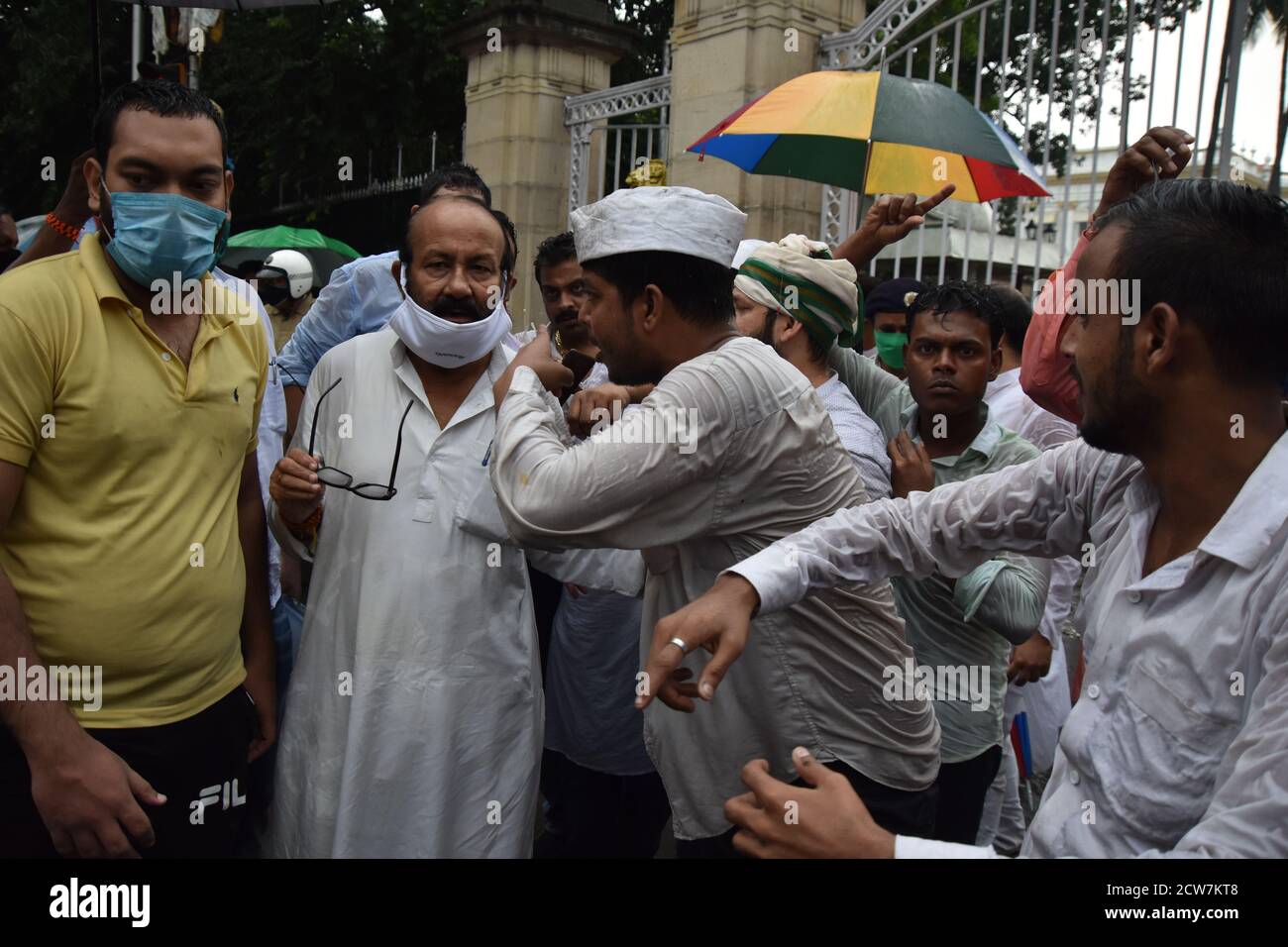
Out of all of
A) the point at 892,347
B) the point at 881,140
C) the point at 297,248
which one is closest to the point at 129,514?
the point at 881,140

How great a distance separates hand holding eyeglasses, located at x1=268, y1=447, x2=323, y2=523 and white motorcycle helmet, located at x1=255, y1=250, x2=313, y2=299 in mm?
4593

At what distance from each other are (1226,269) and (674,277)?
3.19ft

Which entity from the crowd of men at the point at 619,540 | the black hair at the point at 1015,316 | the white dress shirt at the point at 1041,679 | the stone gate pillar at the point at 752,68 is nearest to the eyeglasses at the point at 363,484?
the crowd of men at the point at 619,540

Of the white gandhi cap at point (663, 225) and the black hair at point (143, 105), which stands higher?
the black hair at point (143, 105)

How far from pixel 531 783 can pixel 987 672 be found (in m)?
1.36

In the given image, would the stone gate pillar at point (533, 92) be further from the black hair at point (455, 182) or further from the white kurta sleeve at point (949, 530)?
the white kurta sleeve at point (949, 530)

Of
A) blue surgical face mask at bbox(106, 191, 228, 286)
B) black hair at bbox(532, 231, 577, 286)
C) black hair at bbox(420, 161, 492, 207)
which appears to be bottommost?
blue surgical face mask at bbox(106, 191, 228, 286)

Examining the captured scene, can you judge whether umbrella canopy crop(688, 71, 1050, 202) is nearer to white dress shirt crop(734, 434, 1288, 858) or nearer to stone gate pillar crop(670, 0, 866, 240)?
stone gate pillar crop(670, 0, 866, 240)

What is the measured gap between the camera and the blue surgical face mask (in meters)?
2.16

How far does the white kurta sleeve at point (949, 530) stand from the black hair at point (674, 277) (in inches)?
20.2

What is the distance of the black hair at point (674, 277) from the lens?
6.79ft

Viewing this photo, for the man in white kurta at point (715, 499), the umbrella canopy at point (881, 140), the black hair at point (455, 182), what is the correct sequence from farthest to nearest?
the umbrella canopy at point (881, 140)
the black hair at point (455, 182)
the man in white kurta at point (715, 499)

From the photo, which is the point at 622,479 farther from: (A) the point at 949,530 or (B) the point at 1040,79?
(B) the point at 1040,79

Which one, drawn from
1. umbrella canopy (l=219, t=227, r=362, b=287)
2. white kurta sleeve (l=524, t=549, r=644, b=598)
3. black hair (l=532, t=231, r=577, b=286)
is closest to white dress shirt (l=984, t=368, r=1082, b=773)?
black hair (l=532, t=231, r=577, b=286)
